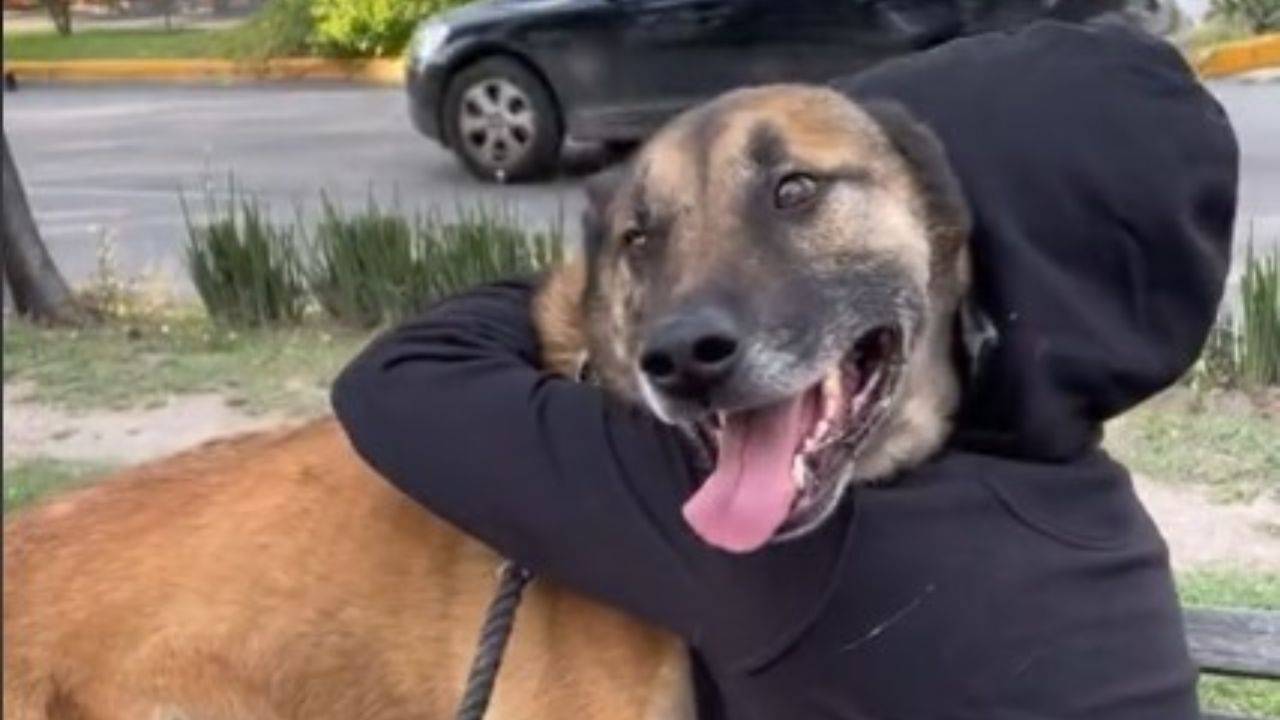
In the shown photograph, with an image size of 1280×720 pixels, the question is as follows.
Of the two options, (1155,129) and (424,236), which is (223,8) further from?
(1155,129)

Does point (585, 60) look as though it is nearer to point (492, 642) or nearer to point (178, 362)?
point (178, 362)

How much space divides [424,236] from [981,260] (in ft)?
19.0

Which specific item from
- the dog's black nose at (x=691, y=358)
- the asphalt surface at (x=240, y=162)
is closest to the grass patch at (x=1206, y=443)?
the asphalt surface at (x=240, y=162)

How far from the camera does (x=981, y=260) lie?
2.26m

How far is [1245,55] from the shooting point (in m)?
16.5

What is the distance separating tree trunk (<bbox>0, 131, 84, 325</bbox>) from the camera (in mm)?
9211

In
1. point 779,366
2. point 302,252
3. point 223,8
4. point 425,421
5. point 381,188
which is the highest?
point 779,366

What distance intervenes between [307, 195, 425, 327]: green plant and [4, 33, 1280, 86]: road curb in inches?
136

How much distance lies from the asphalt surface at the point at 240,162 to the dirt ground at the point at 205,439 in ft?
5.55

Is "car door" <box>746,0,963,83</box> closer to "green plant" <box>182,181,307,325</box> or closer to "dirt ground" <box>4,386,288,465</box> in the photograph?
"green plant" <box>182,181,307,325</box>

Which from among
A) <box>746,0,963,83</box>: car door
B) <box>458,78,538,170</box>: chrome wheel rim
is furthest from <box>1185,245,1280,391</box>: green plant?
<box>458,78,538,170</box>: chrome wheel rim

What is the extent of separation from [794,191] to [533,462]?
375 mm

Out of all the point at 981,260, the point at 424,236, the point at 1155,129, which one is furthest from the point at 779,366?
the point at 424,236

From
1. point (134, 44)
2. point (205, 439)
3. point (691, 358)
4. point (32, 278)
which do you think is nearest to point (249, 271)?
point (32, 278)
